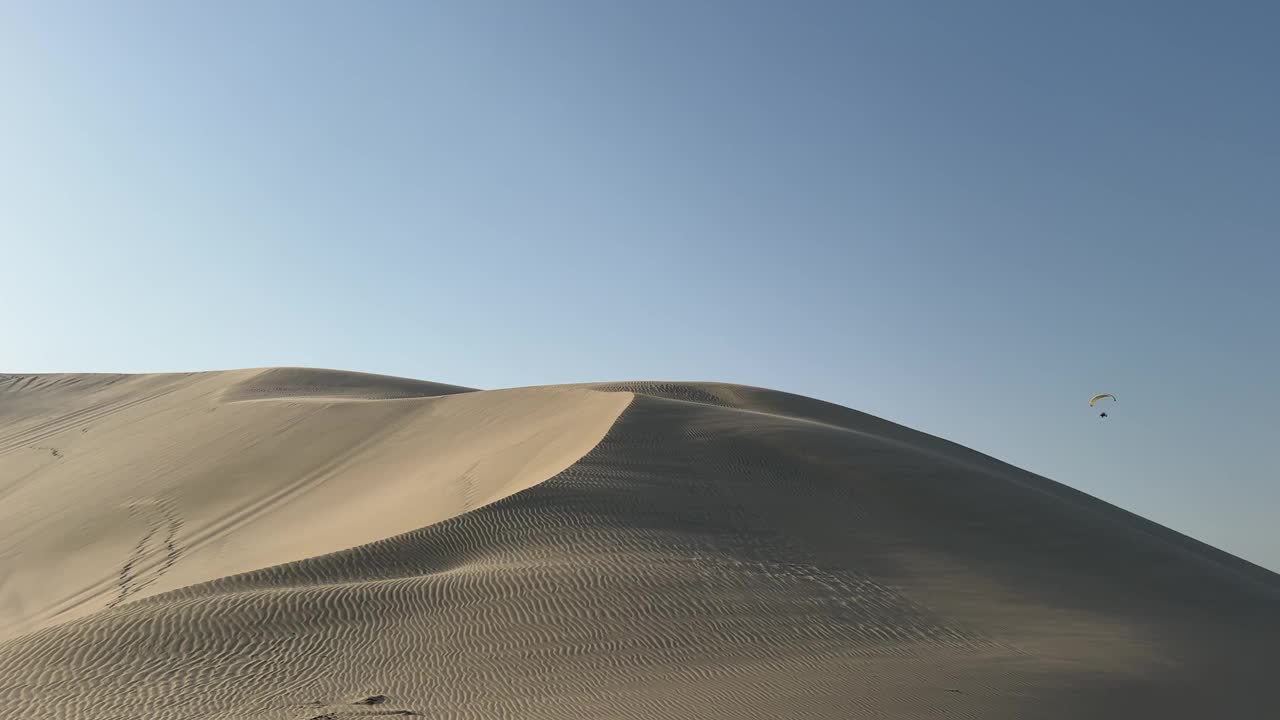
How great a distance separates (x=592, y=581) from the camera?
32.6 ft

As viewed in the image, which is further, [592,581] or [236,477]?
[236,477]

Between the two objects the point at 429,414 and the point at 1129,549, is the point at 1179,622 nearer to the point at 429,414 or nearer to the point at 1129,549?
the point at 1129,549

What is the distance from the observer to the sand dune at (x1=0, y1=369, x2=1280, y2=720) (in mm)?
7574

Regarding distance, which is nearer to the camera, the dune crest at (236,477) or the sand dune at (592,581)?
the sand dune at (592,581)

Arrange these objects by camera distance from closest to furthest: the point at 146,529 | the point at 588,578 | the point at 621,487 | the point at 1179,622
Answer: the point at 588,578 → the point at 1179,622 → the point at 621,487 → the point at 146,529

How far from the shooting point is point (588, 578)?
32.8 feet

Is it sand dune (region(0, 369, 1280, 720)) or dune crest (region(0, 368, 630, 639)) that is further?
dune crest (region(0, 368, 630, 639))

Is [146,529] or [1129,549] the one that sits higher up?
[1129,549]

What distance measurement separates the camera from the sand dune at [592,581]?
24.8 ft

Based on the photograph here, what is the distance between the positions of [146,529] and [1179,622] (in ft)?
50.1

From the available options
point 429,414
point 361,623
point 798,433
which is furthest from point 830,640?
point 429,414

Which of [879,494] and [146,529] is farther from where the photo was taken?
[146,529]

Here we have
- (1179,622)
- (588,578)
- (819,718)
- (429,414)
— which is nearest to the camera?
(819,718)

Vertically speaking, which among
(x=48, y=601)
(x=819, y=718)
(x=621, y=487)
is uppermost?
(x=621, y=487)
